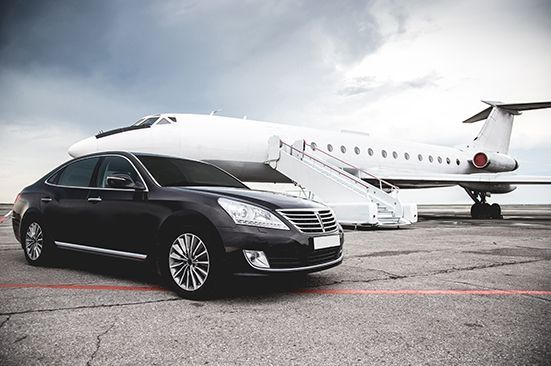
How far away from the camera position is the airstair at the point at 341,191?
1123 centimetres

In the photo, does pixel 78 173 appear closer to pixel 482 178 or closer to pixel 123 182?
pixel 123 182

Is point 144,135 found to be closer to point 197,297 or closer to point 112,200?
point 112,200

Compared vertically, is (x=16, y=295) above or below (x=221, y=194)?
below

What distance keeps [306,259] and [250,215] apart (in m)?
0.66

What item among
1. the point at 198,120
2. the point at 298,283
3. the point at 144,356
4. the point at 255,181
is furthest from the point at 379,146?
the point at 144,356

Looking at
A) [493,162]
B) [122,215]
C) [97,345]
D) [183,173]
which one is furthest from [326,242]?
[493,162]

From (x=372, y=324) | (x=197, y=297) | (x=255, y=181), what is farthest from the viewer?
(x=255, y=181)

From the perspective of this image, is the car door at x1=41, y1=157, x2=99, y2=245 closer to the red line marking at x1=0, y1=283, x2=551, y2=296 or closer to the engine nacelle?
the red line marking at x1=0, y1=283, x2=551, y2=296

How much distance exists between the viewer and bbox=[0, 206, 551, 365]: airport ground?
2512 millimetres

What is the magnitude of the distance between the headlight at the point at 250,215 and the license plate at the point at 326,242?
365mm

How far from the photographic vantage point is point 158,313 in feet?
11.1

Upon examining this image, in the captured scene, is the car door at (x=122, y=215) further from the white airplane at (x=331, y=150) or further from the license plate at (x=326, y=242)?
the white airplane at (x=331, y=150)

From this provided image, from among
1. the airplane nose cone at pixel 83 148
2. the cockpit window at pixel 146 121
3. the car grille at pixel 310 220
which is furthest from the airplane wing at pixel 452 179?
the car grille at pixel 310 220

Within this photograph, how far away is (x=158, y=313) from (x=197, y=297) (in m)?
0.49
